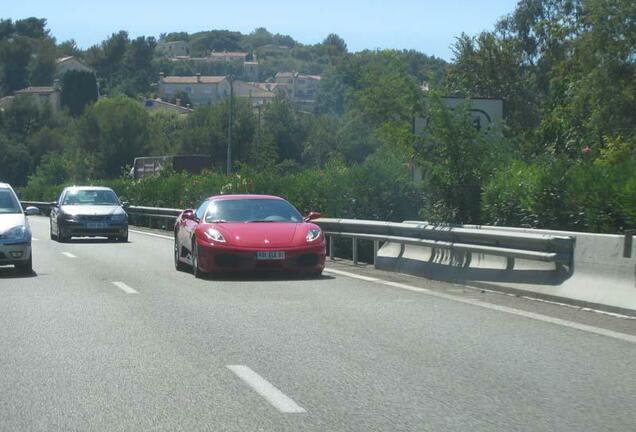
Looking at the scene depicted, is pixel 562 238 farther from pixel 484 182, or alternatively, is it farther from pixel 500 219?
pixel 484 182

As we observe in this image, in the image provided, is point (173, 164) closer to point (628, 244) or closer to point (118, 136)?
point (628, 244)

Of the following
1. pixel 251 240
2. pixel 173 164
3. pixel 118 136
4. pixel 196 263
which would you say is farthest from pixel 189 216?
pixel 118 136

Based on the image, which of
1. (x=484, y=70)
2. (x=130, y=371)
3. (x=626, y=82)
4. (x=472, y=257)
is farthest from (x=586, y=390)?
(x=484, y=70)

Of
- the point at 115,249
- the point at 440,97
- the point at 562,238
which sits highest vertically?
the point at 440,97

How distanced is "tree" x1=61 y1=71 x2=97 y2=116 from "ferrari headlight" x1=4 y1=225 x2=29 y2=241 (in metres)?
154

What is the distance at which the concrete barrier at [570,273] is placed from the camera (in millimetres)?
12312

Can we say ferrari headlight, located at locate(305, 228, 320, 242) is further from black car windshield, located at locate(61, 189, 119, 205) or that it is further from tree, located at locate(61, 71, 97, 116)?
tree, located at locate(61, 71, 97, 116)

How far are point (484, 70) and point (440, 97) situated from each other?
47.3 metres

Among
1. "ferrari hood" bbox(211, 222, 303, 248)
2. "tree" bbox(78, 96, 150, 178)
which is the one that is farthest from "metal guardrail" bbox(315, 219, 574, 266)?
"tree" bbox(78, 96, 150, 178)

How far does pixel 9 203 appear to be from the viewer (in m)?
19.2

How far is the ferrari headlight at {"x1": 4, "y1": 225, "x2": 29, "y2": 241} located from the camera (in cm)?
1788

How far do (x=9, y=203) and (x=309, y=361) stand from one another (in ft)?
36.6

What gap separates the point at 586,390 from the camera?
26.2 feet

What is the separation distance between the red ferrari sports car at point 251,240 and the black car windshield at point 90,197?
1326cm
